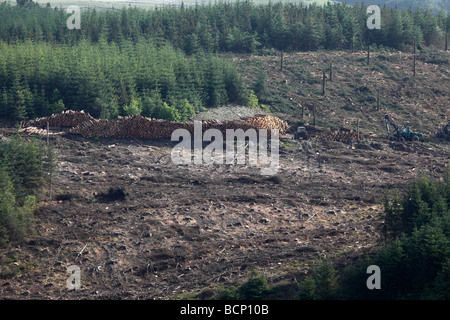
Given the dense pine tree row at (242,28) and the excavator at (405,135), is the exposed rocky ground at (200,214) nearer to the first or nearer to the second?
the excavator at (405,135)

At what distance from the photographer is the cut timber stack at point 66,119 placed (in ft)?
95.1

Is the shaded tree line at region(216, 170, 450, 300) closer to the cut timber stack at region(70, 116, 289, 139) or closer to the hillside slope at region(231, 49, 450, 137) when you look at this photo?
the cut timber stack at region(70, 116, 289, 139)

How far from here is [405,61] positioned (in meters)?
48.0

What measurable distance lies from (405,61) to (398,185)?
25.1 metres

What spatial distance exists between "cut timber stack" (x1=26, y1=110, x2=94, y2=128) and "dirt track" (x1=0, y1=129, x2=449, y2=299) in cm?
133

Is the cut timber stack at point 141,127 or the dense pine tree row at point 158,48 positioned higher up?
the dense pine tree row at point 158,48

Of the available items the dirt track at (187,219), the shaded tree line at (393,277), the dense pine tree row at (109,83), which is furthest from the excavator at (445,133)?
the shaded tree line at (393,277)

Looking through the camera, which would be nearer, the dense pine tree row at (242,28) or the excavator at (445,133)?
the excavator at (445,133)

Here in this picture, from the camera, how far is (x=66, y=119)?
95.3 feet

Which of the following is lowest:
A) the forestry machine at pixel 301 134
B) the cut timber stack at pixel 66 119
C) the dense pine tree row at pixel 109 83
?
the forestry machine at pixel 301 134

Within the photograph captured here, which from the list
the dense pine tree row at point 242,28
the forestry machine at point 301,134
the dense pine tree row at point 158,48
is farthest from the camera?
the dense pine tree row at point 242,28

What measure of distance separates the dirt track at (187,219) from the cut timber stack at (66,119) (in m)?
1.33

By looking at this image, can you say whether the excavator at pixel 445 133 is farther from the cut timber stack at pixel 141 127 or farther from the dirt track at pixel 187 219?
the cut timber stack at pixel 141 127

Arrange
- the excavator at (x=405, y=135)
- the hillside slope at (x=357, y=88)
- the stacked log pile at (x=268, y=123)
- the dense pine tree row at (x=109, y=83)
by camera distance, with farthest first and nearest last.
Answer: the hillside slope at (x=357, y=88), the excavator at (x=405, y=135), the dense pine tree row at (x=109, y=83), the stacked log pile at (x=268, y=123)
